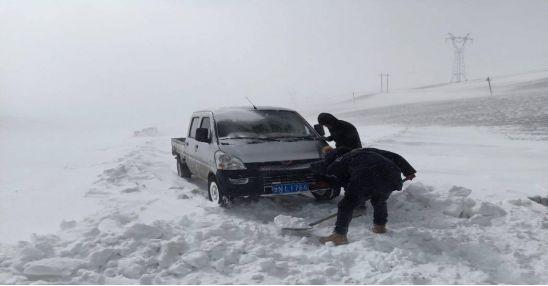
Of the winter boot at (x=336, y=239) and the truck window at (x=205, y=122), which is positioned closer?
the winter boot at (x=336, y=239)

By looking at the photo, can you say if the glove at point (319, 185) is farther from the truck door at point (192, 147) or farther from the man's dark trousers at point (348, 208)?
the truck door at point (192, 147)

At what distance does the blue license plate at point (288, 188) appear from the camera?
247 inches

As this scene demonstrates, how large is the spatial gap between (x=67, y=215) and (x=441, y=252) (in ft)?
16.8

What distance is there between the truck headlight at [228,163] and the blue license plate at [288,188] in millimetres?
558

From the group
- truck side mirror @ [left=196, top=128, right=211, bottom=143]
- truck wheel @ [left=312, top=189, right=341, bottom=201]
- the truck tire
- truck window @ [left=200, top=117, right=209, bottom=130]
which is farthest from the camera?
the truck tire

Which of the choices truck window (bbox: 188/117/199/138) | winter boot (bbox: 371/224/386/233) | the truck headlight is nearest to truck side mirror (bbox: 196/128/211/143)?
the truck headlight

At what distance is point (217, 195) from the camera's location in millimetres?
6688

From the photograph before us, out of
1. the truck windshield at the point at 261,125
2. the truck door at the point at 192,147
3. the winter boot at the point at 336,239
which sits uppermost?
the truck windshield at the point at 261,125

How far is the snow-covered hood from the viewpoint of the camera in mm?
6422

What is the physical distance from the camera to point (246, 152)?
6492mm

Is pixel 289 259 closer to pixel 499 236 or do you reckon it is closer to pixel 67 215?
pixel 499 236

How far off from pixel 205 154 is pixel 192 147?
1.08 meters

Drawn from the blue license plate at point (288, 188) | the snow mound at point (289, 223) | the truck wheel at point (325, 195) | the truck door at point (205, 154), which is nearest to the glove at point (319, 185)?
the blue license plate at point (288, 188)

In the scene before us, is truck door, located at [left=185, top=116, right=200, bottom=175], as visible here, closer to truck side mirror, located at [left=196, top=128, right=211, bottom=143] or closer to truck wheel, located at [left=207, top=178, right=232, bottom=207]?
truck side mirror, located at [left=196, top=128, right=211, bottom=143]
